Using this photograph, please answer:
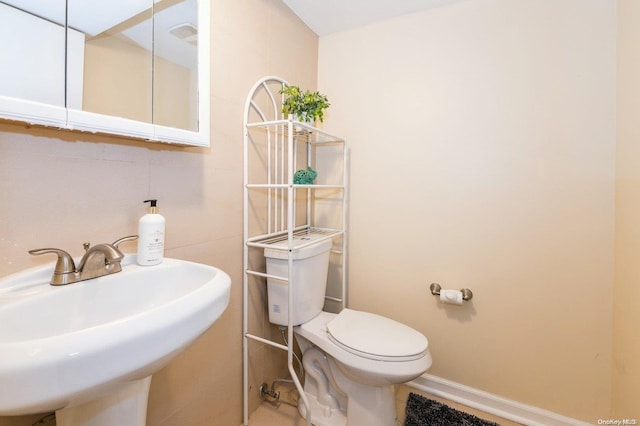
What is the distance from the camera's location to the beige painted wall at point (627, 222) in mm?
1075

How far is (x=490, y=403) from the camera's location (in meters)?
1.48

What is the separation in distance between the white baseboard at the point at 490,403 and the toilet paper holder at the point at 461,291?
0.49 metres

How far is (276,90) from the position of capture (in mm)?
1534

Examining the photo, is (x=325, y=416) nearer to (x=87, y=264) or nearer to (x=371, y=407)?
(x=371, y=407)

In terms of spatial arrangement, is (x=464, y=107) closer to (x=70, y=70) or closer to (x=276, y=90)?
(x=276, y=90)

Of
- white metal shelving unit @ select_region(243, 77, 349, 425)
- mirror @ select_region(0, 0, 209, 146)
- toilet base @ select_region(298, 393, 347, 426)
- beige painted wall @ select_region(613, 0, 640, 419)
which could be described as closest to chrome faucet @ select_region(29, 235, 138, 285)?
mirror @ select_region(0, 0, 209, 146)

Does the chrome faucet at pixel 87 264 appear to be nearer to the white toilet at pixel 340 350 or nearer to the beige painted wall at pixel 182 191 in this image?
the beige painted wall at pixel 182 191

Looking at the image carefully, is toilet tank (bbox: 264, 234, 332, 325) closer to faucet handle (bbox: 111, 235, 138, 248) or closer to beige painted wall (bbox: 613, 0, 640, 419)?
faucet handle (bbox: 111, 235, 138, 248)

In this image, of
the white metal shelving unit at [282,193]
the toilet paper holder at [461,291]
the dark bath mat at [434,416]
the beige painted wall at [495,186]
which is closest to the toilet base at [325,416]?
the white metal shelving unit at [282,193]

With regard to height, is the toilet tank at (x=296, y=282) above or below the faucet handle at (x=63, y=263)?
below

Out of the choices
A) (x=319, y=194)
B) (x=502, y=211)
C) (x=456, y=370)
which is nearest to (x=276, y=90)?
(x=319, y=194)

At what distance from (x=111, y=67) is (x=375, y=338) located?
53.7 inches

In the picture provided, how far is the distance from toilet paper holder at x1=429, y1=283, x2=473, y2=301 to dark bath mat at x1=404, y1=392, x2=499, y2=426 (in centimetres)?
57

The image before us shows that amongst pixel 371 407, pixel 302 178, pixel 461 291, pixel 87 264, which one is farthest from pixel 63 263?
pixel 461 291
